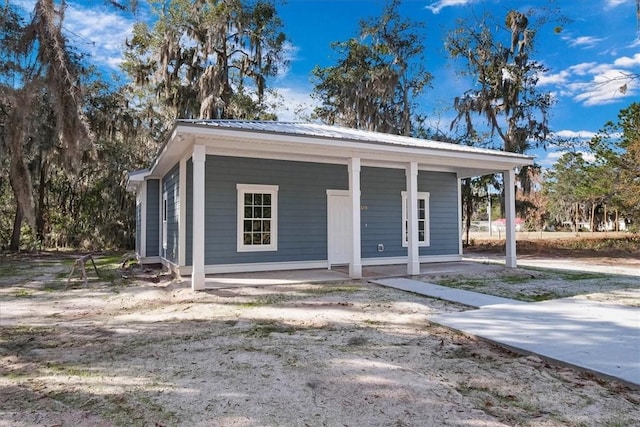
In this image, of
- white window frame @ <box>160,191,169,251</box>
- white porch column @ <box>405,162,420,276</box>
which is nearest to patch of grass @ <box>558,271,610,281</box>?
white porch column @ <box>405,162,420,276</box>

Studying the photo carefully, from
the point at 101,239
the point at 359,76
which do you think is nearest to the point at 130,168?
the point at 101,239

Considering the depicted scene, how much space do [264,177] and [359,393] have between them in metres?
6.64

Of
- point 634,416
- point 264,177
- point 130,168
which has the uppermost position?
point 130,168

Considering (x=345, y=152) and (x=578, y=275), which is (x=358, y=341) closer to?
(x=345, y=152)

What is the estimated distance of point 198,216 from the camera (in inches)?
261

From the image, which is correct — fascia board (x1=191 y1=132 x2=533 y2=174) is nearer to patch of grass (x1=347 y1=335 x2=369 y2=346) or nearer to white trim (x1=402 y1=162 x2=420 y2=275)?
white trim (x1=402 y1=162 x2=420 y2=275)

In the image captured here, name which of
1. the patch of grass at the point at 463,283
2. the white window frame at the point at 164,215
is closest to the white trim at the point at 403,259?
the patch of grass at the point at 463,283

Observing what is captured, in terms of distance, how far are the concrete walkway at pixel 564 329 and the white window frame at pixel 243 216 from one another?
3.98 metres

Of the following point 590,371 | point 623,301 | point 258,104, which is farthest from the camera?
point 258,104

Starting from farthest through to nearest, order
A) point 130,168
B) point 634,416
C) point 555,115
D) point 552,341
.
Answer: point 130,168, point 555,115, point 552,341, point 634,416

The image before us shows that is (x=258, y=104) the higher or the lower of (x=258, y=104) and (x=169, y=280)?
the higher

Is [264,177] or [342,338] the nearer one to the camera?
[342,338]

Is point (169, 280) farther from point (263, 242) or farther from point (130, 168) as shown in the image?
point (130, 168)

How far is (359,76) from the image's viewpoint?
1903cm
